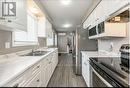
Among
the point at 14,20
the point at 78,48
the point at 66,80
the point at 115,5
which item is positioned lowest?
the point at 66,80

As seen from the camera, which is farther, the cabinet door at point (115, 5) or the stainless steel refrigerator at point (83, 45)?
the stainless steel refrigerator at point (83, 45)

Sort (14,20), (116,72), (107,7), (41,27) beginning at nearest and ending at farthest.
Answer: (116,72) → (14,20) → (107,7) → (41,27)

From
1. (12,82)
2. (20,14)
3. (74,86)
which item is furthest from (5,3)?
(74,86)

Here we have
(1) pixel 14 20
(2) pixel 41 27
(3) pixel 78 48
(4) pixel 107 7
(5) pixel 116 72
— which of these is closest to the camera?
(5) pixel 116 72

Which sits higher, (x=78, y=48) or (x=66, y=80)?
(x=78, y=48)

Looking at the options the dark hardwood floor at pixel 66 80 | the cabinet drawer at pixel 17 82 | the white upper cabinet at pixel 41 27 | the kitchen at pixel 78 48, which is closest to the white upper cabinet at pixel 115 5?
the kitchen at pixel 78 48

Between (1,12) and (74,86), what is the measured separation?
7.90 feet

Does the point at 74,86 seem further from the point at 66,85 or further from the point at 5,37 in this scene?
the point at 5,37

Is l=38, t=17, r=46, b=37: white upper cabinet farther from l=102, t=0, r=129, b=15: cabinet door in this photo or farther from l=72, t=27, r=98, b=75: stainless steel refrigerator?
l=102, t=0, r=129, b=15: cabinet door

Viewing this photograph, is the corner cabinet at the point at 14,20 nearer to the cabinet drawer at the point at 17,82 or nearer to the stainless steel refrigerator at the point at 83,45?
the cabinet drawer at the point at 17,82

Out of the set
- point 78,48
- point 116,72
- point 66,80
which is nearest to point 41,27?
point 78,48

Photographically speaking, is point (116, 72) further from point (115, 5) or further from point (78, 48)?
point (78, 48)

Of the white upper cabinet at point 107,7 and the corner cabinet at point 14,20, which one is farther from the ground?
the white upper cabinet at point 107,7

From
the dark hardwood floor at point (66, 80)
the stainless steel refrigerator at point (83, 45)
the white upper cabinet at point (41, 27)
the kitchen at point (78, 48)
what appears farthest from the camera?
the white upper cabinet at point (41, 27)
